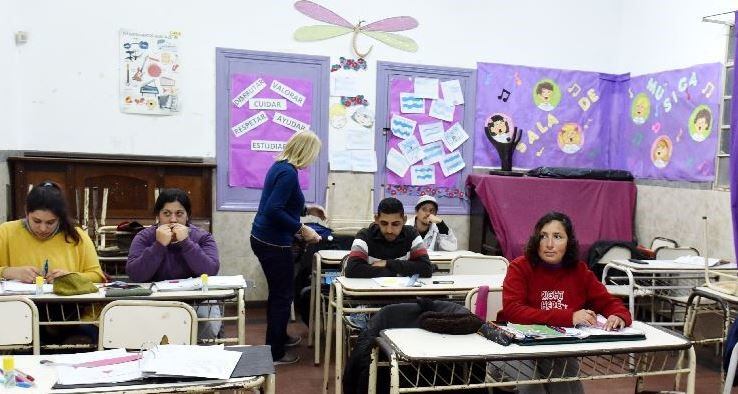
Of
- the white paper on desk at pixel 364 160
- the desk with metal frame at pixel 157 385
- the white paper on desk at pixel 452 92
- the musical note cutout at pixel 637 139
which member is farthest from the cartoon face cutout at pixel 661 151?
the desk with metal frame at pixel 157 385

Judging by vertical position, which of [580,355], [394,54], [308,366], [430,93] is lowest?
[308,366]

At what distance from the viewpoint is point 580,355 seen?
212 centimetres

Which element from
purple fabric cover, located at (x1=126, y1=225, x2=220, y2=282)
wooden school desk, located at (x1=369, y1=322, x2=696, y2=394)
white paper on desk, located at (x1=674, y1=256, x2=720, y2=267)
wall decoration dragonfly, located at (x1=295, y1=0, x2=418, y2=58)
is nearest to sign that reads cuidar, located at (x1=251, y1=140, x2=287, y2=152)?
wall decoration dragonfly, located at (x1=295, y1=0, x2=418, y2=58)

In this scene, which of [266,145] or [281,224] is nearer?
[281,224]

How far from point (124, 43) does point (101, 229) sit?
1.68 m

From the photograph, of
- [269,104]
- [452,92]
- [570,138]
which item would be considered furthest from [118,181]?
[570,138]

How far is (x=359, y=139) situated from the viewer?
5457mm

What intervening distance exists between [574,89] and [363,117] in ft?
7.24

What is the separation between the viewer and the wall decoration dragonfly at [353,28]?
5.28m

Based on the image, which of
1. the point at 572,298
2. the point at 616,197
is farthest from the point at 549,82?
the point at 572,298

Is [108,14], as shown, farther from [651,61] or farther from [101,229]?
[651,61]

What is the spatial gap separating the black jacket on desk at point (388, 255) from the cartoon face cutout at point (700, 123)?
9.38 feet

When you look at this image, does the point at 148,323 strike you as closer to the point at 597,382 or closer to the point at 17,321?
the point at 17,321

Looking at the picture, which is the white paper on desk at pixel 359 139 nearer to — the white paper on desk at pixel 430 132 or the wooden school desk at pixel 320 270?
the white paper on desk at pixel 430 132
